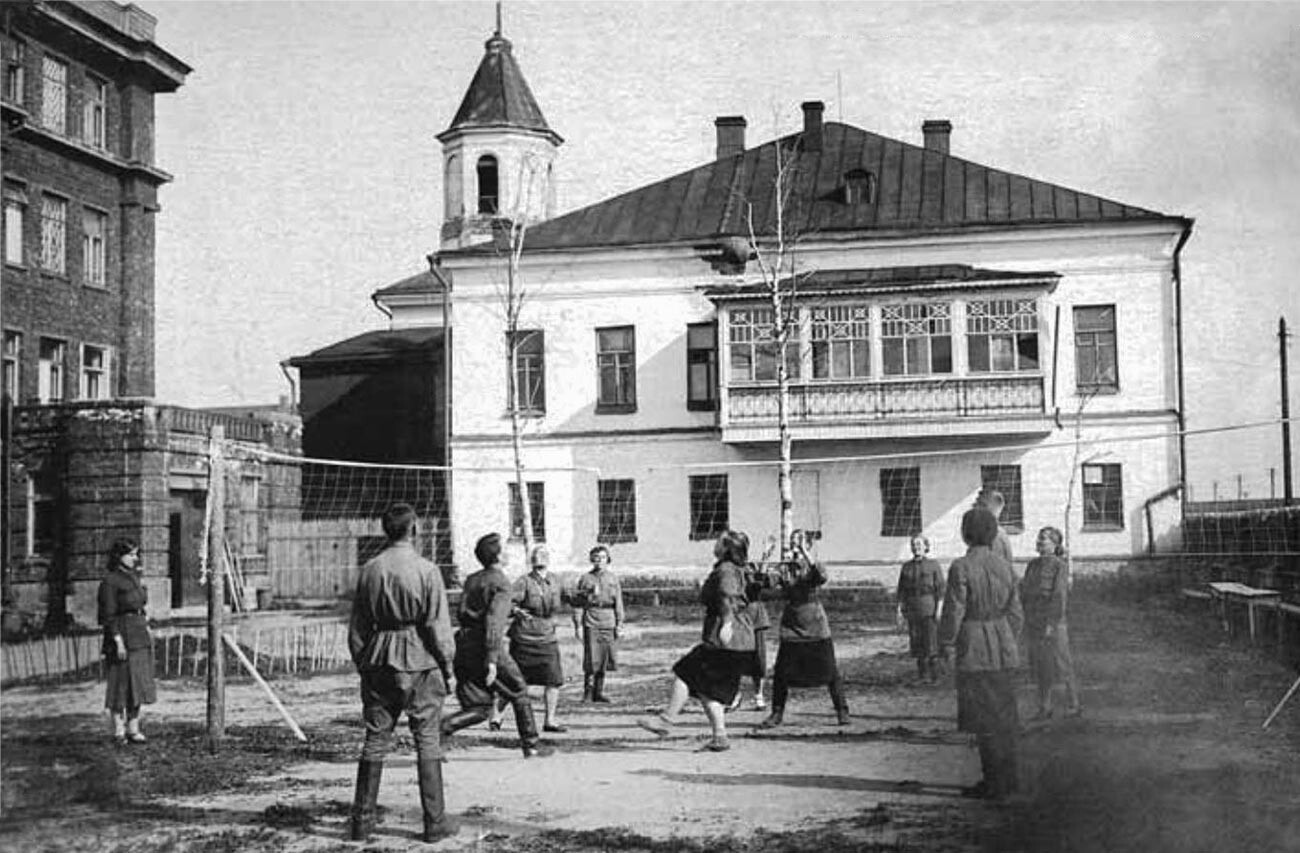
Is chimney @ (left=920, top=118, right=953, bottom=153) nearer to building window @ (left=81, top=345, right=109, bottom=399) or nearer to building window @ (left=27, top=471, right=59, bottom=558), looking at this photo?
building window @ (left=81, top=345, right=109, bottom=399)

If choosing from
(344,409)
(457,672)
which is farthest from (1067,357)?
(457,672)

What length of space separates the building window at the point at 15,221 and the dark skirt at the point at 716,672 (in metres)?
14.1

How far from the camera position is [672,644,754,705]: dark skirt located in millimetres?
10594

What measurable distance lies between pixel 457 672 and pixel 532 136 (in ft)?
118

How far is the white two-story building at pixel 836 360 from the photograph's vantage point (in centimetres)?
2847

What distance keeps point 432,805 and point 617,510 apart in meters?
23.6

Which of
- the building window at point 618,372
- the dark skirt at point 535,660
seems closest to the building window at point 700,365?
the building window at point 618,372

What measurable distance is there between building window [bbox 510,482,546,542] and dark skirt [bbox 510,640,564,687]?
60.6ft

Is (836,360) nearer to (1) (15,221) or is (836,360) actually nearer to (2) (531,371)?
(2) (531,371)

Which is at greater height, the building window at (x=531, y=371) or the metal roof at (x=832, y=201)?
the metal roof at (x=832, y=201)

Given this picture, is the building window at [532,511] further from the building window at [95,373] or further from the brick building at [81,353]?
the building window at [95,373]

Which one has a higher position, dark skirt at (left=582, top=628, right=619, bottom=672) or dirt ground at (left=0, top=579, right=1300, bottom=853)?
dark skirt at (left=582, top=628, right=619, bottom=672)

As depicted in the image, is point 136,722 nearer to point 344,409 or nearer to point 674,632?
point 674,632

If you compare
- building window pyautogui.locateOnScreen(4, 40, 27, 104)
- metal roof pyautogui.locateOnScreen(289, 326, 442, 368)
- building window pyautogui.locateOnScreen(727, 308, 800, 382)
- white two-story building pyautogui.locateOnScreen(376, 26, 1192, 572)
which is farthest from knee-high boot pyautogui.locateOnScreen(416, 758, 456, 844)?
metal roof pyautogui.locateOnScreen(289, 326, 442, 368)
